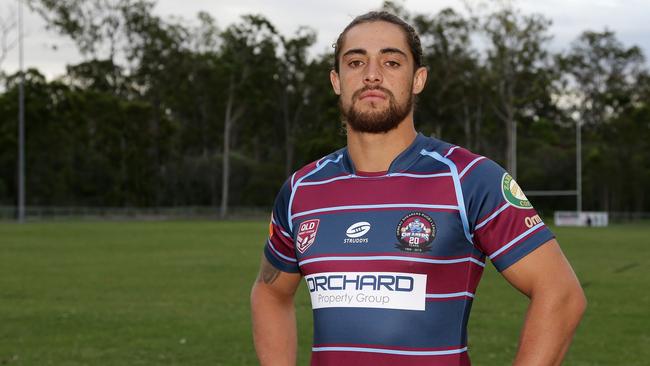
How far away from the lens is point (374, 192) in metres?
3.28

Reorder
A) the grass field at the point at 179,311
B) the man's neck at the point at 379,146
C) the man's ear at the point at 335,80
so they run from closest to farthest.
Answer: the man's neck at the point at 379,146
the man's ear at the point at 335,80
the grass field at the point at 179,311

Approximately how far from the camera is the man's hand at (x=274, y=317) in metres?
3.52

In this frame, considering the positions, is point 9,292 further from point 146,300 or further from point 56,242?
point 56,242

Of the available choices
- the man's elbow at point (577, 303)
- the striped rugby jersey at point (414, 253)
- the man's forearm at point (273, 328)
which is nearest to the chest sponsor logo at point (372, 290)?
the striped rugby jersey at point (414, 253)

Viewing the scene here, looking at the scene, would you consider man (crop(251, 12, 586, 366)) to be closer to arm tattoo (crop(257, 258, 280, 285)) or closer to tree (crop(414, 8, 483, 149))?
arm tattoo (crop(257, 258, 280, 285))

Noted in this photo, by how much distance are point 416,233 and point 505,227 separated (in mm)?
284

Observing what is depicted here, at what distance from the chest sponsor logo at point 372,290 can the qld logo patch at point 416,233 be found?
0.09 m

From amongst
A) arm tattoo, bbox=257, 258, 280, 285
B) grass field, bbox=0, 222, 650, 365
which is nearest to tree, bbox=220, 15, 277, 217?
grass field, bbox=0, 222, 650, 365

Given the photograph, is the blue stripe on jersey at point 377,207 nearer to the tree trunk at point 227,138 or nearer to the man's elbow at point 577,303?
the man's elbow at point 577,303

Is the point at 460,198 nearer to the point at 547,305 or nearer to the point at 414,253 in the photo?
the point at 414,253

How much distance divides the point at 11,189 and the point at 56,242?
122ft

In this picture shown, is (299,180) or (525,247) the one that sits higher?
(299,180)

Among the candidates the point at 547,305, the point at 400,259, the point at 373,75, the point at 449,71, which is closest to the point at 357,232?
the point at 400,259

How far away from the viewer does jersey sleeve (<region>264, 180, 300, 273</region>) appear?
359cm
